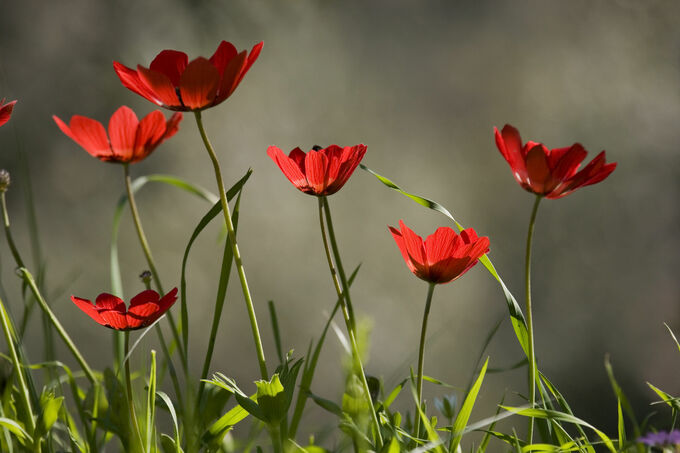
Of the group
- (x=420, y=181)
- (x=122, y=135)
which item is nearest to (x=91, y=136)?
(x=122, y=135)

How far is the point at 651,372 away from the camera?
1.07 metres

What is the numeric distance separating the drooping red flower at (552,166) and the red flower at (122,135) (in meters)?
0.21

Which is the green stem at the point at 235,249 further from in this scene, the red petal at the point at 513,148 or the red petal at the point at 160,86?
the red petal at the point at 513,148

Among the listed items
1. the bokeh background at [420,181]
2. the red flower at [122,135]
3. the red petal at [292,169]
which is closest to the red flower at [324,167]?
the red petal at [292,169]

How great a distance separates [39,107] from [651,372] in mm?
1068

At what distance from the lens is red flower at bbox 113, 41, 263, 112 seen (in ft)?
0.98

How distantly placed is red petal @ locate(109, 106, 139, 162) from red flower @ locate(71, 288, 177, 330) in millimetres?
104

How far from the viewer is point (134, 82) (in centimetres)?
33

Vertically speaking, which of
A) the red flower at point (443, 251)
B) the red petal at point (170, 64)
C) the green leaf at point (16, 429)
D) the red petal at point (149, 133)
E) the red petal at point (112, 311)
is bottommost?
the green leaf at point (16, 429)

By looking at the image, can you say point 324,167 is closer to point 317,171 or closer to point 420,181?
point 317,171

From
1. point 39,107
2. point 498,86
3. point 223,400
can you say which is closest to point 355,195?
point 498,86

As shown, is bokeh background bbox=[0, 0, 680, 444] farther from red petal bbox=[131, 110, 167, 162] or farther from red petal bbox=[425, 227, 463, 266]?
red petal bbox=[425, 227, 463, 266]

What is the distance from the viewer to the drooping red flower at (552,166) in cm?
31

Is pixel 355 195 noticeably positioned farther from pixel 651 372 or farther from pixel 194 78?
pixel 194 78
